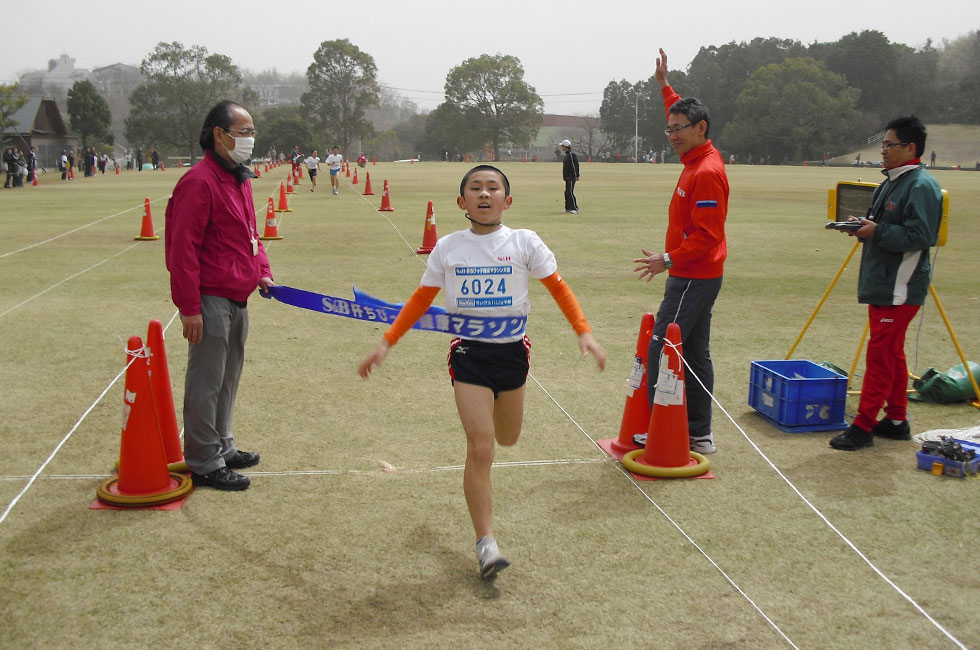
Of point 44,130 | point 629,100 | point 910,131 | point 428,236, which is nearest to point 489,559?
point 910,131

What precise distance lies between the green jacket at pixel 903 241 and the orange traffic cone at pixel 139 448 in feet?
15.1

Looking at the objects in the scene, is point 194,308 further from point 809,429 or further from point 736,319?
point 736,319

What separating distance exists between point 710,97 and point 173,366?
12520cm

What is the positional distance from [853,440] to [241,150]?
436 cm

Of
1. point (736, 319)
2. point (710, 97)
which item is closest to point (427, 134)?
point (710, 97)

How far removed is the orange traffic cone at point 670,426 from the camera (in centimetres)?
506

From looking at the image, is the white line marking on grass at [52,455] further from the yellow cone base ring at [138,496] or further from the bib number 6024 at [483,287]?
the bib number 6024 at [483,287]

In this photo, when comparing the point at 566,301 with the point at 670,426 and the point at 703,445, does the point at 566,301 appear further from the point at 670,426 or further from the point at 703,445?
the point at 703,445

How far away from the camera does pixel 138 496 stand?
4.53 metres

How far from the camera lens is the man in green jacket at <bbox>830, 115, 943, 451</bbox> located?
17.9 ft

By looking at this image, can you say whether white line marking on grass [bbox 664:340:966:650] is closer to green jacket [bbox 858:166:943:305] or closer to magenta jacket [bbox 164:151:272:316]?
green jacket [bbox 858:166:943:305]

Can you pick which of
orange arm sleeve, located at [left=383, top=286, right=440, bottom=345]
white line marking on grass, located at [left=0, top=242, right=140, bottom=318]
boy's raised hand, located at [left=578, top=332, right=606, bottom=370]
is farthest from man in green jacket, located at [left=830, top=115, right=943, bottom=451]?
white line marking on grass, located at [left=0, top=242, right=140, bottom=318]

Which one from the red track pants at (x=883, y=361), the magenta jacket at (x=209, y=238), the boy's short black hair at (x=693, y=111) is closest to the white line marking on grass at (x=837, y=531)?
the red track pants at (x=883, y=361)

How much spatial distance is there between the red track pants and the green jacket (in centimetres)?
9
